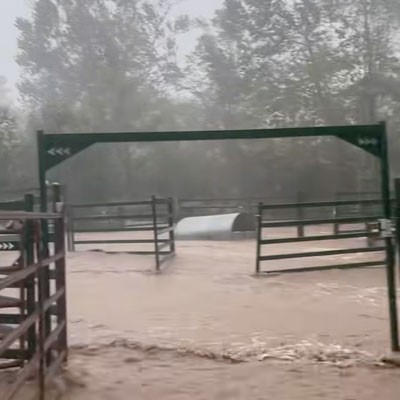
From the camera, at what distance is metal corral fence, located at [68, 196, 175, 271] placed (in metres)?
10.6

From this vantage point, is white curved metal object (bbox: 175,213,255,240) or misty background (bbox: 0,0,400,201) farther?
misty background (bbox: 0,0,400,201)

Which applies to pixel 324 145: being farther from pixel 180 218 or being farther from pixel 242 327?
pixel 242 327

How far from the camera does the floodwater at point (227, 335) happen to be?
4008 millimetres

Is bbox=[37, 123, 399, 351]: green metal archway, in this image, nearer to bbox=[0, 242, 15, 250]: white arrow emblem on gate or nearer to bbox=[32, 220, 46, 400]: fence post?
bbox=[0, 242, 15, 250]: white arrow emblem on gate

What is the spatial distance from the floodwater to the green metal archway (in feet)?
2.18

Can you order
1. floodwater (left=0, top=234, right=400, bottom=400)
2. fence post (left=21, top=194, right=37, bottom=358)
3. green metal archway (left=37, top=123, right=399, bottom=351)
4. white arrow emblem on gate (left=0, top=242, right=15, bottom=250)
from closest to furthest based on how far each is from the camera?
fence post (left=21, top=194, right=37, bottom=358) → floodwater (left=0, top=234, right=400, bottom=400) → white arrow emblem on gate (left=0, top=242, right=15, bottom=250) → green metal archway (left=37, top=123, right=399, bottom=351)

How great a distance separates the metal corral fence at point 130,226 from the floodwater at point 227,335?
118 cm

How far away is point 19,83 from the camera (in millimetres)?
24797

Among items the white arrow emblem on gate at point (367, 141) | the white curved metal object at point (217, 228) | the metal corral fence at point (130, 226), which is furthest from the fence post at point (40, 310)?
the white curved metal object at point (217, 228)

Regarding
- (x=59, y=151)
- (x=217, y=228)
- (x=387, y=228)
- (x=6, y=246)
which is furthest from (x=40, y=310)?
(x=217, y=228)

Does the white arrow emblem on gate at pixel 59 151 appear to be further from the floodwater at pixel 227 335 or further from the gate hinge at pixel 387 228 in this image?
the gate hinge at pixel 387 228

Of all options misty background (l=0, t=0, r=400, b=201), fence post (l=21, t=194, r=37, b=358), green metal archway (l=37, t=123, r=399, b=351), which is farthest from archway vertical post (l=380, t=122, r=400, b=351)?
misty background (l=0, t=0, r=400, b=201)

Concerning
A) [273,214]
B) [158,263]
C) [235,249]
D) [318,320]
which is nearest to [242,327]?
[318,320]

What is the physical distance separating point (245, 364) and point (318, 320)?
168cm
